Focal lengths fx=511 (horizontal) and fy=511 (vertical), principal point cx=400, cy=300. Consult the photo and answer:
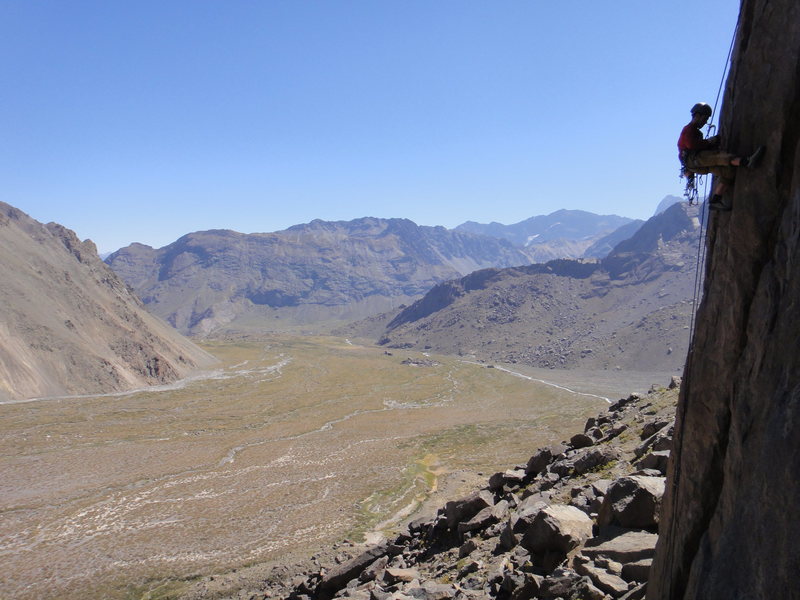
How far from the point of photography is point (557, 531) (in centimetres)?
1205

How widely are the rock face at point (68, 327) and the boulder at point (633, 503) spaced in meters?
79.9

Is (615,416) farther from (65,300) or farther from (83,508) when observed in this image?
(65,300)

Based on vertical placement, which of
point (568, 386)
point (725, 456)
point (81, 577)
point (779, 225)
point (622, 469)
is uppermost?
point (779, 225)

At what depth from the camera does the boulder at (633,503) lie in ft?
37.7

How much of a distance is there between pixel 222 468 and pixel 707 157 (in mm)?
46611

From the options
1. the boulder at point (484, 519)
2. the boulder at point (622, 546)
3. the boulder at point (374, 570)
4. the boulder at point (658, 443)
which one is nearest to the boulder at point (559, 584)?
the boulder at point (622, 546)

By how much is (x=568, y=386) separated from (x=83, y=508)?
94.4 m

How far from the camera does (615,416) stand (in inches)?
1102

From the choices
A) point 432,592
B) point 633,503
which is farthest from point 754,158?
point 432,592

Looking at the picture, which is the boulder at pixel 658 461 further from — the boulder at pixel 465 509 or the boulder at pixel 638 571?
the boulder at pixel 465 509

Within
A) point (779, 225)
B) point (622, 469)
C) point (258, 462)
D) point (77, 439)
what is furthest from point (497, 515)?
point (77, 439)

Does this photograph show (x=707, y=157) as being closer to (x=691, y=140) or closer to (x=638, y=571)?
(x=691, y=140)

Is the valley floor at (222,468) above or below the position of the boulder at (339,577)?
below

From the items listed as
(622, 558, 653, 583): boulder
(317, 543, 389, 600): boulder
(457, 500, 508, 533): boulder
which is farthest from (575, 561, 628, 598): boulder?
(317, 543, 389, 600): boulder
